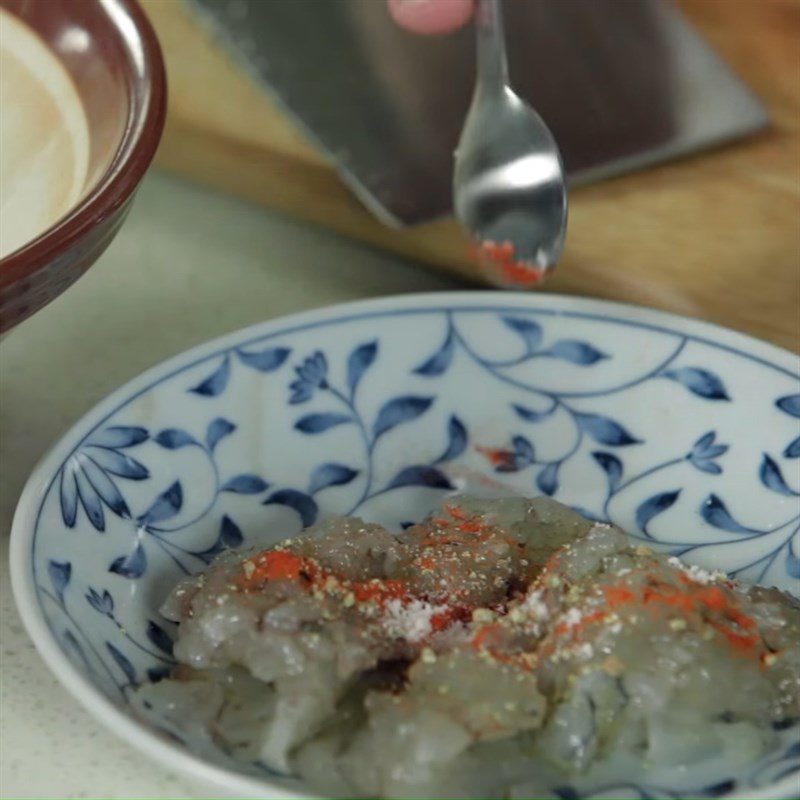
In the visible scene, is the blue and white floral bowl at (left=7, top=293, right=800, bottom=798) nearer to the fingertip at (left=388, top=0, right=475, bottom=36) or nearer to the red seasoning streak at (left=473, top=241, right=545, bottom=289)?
the red seasoning streak at (left=473, top=241, right=545, bottom=289)

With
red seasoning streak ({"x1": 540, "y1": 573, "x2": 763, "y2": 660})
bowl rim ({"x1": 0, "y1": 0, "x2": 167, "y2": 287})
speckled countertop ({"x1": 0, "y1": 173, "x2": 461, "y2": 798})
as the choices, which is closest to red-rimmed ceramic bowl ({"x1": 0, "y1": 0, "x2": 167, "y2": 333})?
bowl rim ({"x1": 0, "y1": 0, "x2": 167, "y2": 287})

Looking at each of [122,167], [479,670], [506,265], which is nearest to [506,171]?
[506,265]

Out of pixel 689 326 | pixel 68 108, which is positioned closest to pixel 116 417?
pixel 68 108

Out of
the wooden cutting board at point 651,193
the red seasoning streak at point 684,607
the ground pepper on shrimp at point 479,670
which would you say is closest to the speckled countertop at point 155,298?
the wooden cutting board at point 651,193

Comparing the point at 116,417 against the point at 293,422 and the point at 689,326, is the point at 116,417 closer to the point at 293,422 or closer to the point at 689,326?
the point at 293,422

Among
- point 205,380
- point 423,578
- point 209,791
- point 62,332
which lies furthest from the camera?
point 62,332

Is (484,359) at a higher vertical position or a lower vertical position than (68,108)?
lower

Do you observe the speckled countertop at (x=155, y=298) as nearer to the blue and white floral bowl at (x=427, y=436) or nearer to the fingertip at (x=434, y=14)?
the blue and white floral bowl at (x=427, y=436)
